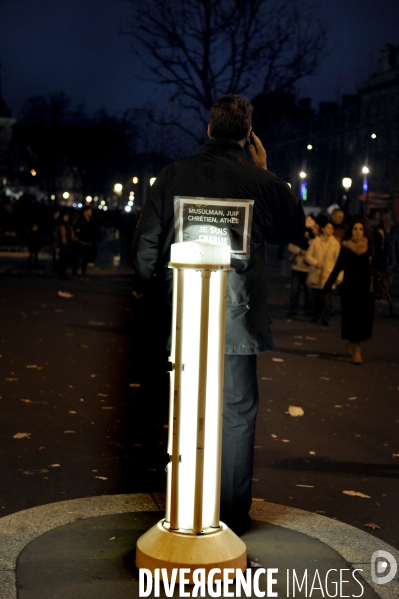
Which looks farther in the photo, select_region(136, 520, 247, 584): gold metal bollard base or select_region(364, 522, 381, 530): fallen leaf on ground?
select_region(364, 522, 381, 530): fallen leaf on ground

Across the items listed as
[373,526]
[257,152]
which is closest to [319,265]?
[373,526]

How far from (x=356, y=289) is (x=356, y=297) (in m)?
0.11

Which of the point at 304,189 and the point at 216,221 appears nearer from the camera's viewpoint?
the point at 216,221

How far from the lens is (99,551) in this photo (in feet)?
15.2

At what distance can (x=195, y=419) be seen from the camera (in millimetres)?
4188

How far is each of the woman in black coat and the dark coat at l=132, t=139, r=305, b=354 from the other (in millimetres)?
7789

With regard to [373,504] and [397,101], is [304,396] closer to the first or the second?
[373,504]

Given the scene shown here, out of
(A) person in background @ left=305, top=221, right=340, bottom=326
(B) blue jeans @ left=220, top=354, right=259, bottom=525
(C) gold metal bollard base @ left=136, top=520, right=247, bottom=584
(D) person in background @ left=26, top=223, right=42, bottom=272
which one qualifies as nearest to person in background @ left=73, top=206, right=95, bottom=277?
(D) person in background @ left=26, top=223, right=42, bottom=272

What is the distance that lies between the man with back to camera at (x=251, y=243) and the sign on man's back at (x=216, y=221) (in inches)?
2.4

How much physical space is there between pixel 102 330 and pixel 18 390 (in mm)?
5372

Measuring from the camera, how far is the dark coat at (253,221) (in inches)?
184

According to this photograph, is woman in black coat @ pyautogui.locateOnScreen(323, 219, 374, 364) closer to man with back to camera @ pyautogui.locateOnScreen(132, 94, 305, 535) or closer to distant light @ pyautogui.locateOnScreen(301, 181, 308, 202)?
man with back to camera @ pyautogui.locateOnScreen(132, 94, 305, 535)

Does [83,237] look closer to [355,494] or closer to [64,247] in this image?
[64,247]

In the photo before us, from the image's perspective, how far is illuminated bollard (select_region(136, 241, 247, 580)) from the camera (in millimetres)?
4164
